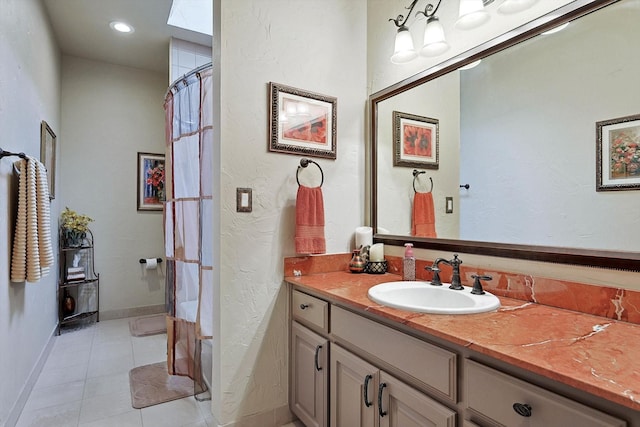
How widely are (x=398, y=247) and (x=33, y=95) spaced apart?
2723mm

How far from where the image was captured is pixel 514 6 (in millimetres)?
1307

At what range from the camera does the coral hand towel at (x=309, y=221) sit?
5.85 ft

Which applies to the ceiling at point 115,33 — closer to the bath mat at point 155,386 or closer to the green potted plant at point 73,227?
the green potted plant at point 73,227

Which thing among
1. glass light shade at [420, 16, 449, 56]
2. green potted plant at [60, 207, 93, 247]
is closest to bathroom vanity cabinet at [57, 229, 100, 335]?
green potted plant at [60, 207, 93, 247]

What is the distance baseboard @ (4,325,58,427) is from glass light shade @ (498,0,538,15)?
3013 millimetres

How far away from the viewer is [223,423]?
1.68 meters

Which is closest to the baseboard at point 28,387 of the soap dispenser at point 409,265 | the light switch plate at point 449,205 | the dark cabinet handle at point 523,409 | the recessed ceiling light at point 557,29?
the soap dispenser at point 409,265

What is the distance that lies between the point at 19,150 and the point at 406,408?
2541 mm

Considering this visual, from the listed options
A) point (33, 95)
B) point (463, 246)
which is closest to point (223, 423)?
point (463, 246)

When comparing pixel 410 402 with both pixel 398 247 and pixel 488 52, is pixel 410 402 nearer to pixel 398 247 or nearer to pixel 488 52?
pixel 398 247

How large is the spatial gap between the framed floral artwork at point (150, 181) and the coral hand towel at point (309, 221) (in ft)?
9.17

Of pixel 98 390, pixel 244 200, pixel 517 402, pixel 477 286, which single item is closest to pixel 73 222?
pixel 98 390

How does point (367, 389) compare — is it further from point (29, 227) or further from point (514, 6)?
point (29, 227)

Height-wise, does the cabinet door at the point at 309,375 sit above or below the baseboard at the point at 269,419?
above
